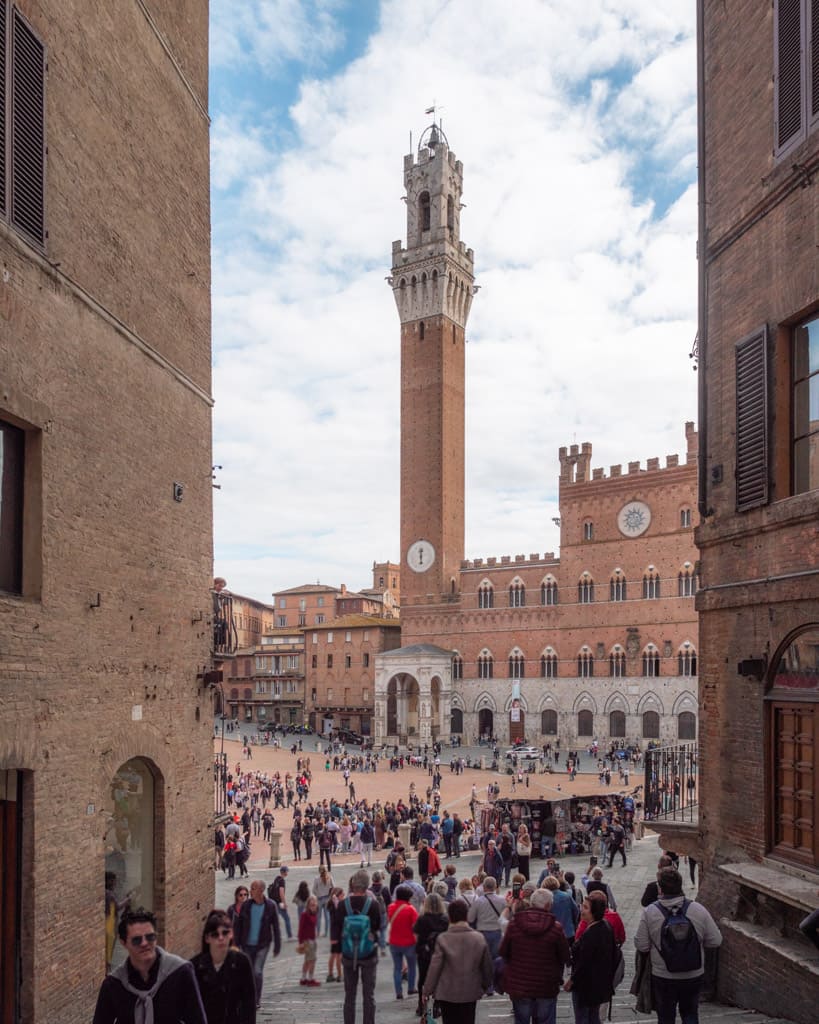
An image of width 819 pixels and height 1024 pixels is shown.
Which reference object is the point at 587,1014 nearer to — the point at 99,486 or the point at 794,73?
the point at 99,486

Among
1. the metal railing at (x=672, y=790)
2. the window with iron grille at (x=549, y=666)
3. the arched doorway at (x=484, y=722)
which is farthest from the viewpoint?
the arched doorway at (x=484, y=722)

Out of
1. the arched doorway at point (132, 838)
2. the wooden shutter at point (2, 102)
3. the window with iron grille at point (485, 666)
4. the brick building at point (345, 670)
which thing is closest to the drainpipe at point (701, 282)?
the arched doorway at point (132, 838)

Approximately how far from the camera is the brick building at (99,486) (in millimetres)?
7762

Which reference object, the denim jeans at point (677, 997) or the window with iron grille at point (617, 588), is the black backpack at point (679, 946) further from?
the window with iron grille at point (617, 588)

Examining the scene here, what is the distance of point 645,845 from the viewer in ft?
71.6

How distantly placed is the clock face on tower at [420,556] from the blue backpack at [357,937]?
5139 centimetres

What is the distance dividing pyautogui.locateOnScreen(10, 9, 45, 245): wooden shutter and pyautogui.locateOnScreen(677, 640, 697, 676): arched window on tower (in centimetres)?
4466

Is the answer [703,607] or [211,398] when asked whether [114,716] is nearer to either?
[211,398]

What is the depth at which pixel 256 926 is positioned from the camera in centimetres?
889

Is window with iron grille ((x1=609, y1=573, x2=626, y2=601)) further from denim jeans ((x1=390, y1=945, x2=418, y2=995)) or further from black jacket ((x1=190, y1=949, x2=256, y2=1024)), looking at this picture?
black jacket ((x1=190, y1=949, x2=256, y2=1024))

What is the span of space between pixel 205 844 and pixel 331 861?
1152 centimetres

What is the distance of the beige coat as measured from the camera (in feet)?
20.2

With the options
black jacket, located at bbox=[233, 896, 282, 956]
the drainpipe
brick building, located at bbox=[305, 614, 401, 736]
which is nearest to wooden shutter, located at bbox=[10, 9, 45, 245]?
black jacket, located at bbox=[233, 896, 282, 956]

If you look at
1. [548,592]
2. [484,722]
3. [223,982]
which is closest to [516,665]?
[484,722]
